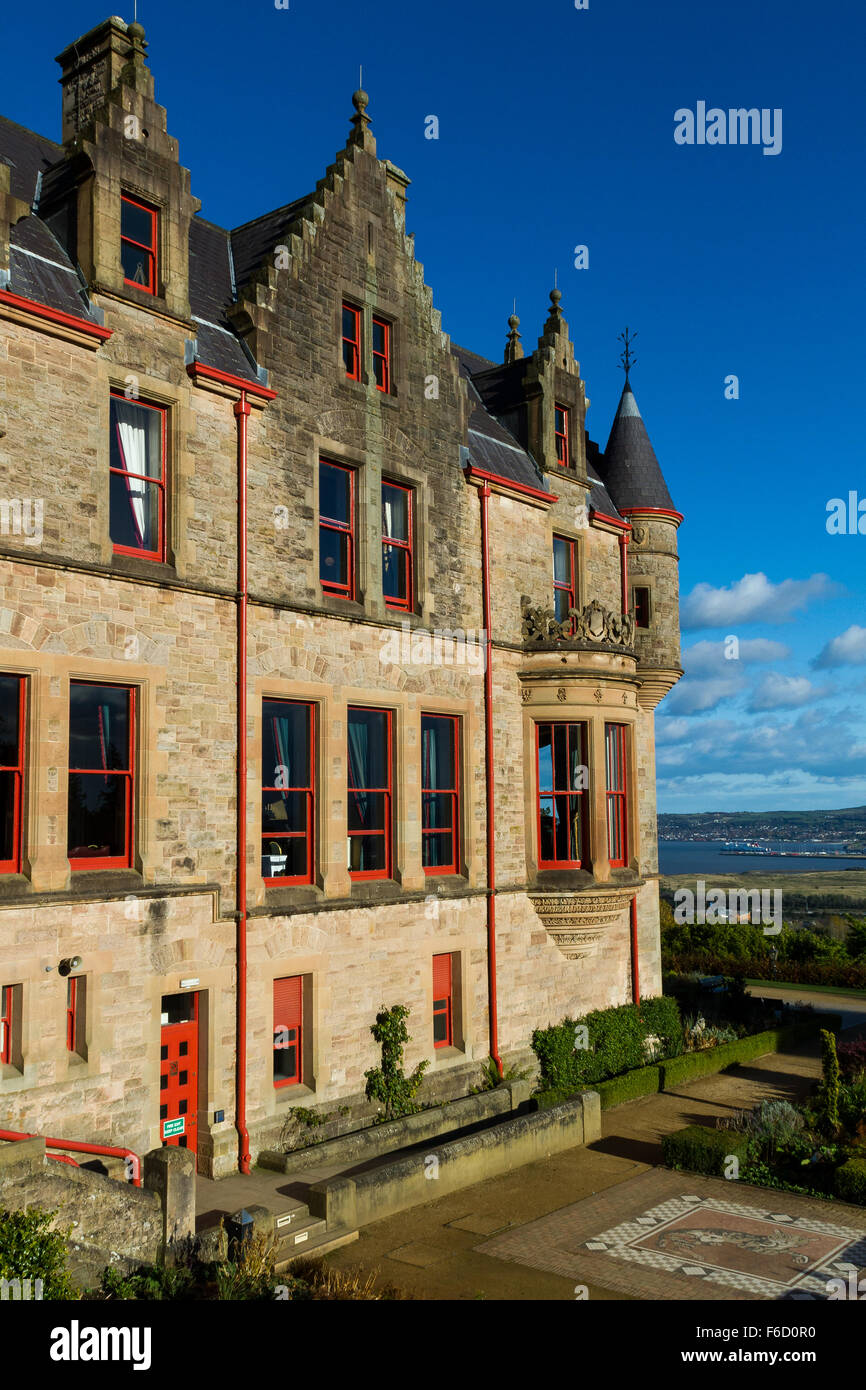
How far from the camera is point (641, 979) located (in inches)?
1085

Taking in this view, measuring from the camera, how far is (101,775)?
53.4 feet

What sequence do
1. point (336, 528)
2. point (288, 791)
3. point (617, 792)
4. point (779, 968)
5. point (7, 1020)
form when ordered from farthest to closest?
point (779, 968), point (617, 792), point (336, 528), point (288, 791), point (7, 1020)

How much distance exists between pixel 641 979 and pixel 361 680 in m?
12.2

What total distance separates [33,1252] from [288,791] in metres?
9.49

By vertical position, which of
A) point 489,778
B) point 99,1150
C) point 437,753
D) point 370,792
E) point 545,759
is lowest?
point 99,1150

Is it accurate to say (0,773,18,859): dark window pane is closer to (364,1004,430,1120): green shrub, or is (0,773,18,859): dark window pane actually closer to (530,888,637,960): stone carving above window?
(364,1004,430,1120): green shrub

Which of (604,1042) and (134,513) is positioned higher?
(134,513)

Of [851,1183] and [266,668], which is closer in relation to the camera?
[851,1183]

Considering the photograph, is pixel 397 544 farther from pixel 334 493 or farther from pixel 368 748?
pixel 368 748

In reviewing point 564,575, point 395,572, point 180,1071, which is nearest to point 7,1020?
point 180,1071

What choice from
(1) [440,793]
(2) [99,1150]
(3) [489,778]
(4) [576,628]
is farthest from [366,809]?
(2) [99,1150]

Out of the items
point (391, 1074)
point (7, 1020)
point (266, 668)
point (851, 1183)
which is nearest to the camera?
point (7, 1020)

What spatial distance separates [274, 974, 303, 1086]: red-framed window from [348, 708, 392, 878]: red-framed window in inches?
93.6

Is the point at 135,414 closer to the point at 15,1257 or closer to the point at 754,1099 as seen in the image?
the point at 15,1257
